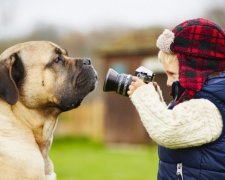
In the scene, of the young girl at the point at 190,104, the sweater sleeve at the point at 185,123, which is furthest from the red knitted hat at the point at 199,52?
the sweater sleeve at the point at 185,123

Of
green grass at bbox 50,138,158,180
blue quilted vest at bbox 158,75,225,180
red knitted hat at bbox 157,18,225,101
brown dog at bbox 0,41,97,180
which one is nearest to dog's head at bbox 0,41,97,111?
brown dog at bbox 0,41,97,180

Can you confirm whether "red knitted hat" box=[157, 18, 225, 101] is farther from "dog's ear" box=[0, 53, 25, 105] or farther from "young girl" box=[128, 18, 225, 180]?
"dog's ear" box=[0, 53, 25, 105]

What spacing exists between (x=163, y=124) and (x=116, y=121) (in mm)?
17143

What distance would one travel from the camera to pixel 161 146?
14.2 ft

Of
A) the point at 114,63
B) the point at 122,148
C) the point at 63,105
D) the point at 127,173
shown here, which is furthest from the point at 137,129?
the point at 63,105

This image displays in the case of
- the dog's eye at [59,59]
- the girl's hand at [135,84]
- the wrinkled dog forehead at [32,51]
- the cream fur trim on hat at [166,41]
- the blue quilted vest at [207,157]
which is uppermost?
the cream fur trim on hat at [166,41]

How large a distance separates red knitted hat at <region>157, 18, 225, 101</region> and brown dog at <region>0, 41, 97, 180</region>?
2.61 feet

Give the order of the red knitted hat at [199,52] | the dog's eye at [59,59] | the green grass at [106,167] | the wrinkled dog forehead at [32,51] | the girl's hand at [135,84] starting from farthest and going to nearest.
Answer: the green grass at [106,167] → the dog's eye at [59,59] → the wrinkled dog forehead at [32,51] → the girl's hand at [135,84] → the red knitted hat at [199,52]

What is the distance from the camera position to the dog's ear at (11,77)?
4.23 metres

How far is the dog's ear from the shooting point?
4234 millimetres

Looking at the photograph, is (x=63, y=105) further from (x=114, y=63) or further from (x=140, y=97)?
(x=114, y=63)

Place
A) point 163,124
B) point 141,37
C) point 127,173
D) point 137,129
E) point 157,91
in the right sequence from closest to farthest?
point 163,124
point 157,91
point 127,173
point 137,129
point 141,37

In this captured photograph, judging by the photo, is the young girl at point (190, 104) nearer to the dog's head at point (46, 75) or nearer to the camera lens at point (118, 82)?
the camera lens at point (118, 82)

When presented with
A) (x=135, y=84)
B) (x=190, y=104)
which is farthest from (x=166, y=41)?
(x=190, y=104)
